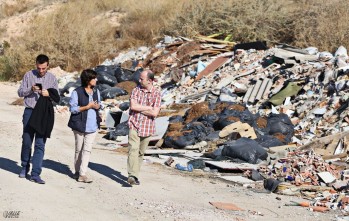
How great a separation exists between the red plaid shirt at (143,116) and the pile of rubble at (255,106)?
2.22 meters

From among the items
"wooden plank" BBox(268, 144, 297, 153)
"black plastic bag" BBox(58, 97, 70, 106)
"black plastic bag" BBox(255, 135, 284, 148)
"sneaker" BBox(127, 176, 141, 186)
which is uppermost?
"sneaker" BBox(127, 176, 141, 186)

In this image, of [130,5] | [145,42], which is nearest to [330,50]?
[145,42]

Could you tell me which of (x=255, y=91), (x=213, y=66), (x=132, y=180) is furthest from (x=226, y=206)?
(x=213, y=66)

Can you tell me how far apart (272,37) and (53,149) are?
1190 cm

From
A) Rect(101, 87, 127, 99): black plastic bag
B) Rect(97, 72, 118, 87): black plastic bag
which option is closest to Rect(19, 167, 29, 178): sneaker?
Rect(101, 87, 127, 99): black plastic bag

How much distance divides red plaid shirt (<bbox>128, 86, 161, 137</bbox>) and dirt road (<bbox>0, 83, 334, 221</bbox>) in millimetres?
841

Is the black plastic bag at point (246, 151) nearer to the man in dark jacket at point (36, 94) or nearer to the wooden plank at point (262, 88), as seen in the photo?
the man in dark jacket at point (36, 94)

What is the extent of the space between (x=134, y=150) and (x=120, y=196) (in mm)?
700

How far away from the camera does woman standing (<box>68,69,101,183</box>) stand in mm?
8781

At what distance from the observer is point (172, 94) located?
1903cm

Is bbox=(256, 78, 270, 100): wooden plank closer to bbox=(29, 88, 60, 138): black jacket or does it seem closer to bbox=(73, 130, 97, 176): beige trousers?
bbox=(73, 130, 97, 176): beige trousers

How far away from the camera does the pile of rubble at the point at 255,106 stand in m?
10.6

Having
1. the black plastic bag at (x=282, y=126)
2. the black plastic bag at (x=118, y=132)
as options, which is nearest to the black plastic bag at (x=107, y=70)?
the black plastic bag at (x=118, y=132)

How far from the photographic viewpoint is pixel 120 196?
848 centimetres
